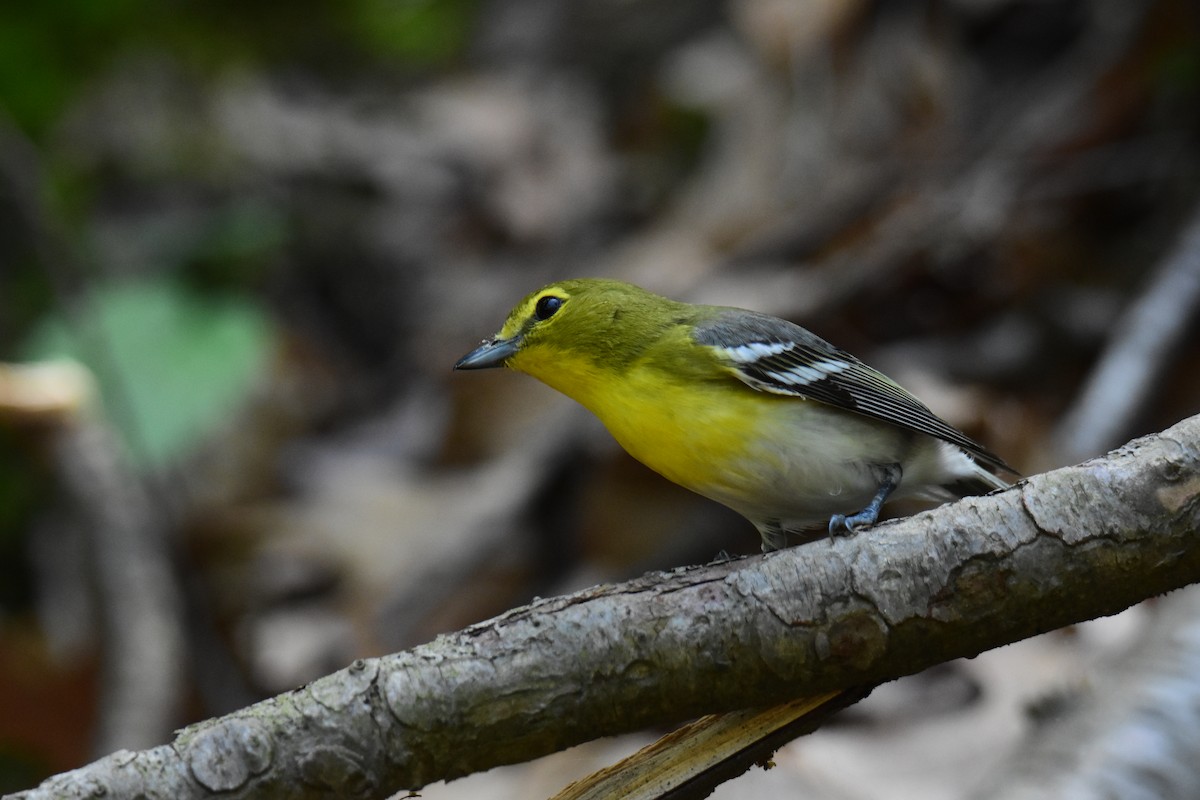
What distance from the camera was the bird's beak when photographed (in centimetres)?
383

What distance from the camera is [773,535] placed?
379 centimetres

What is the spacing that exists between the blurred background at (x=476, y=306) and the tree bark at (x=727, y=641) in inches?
50.9

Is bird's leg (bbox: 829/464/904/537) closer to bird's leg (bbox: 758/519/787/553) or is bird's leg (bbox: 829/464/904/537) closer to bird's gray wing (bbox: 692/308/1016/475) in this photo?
bird's gray wing (bbox: 692/308/1016/475)

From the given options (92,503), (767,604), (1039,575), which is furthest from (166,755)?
(92,503)

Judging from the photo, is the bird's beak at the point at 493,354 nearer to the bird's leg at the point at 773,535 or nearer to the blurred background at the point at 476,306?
the bird's leg at the point at 773,535

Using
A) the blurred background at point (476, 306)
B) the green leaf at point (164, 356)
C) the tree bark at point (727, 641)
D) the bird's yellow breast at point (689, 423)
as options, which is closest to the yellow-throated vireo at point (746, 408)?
the bird's yellow breast at point (689, 423)

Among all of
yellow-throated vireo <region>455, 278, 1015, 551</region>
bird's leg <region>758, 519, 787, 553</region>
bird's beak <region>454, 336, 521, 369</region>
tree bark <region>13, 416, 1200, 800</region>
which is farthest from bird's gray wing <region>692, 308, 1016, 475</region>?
tree bark <region>13, 416, 1200, 800</region>

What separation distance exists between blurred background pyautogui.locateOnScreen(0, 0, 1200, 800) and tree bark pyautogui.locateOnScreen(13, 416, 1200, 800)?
4.24ft

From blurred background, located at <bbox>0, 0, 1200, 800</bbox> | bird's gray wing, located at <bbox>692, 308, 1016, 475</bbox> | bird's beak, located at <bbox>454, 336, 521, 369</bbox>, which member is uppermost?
blurred background, located at <bbox>0, 0, 1200, 800</bbox>

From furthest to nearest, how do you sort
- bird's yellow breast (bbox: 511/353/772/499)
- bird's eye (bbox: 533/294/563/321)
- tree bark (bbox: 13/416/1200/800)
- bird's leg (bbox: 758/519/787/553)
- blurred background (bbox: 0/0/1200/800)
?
blurred background (bbox: 0/0/1200/800) → bird's eye (bbox: 533/294/563/321) → bird's leg (bbox: 758/519/787/553) → bird's yellow breast (bbox: 511/353/772/499) → tree bark (bbox: 13/416/1200/800)

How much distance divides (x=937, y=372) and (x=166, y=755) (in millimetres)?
4700

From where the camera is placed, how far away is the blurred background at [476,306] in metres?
5.37

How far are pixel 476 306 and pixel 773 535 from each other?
548 centimetres

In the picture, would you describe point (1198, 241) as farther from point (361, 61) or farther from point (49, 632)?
point (361, 61)
